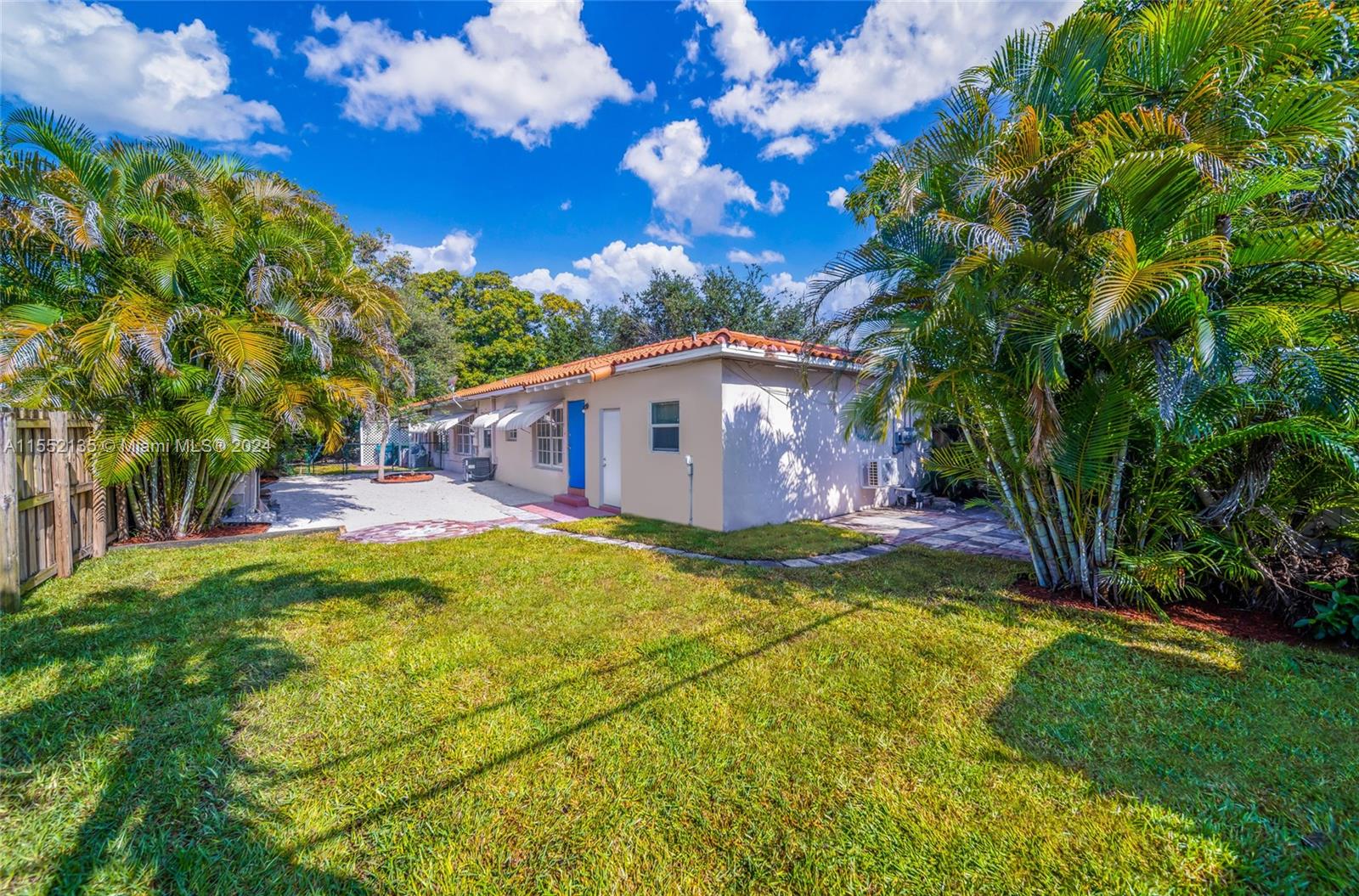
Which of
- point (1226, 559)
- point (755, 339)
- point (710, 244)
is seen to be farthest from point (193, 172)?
point (710, 244)

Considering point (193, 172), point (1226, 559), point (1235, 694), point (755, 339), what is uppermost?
point (193, 172)

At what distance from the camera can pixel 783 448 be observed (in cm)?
1348

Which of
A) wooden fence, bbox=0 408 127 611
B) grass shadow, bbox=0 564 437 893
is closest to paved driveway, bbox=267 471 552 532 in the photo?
wooden fence, bbox=0 408 127 611

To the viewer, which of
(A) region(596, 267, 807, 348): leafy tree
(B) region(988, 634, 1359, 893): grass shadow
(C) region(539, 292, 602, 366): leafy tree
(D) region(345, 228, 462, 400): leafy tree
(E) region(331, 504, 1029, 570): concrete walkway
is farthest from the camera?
(C) region(539, 292, 602, 366): leafy tree

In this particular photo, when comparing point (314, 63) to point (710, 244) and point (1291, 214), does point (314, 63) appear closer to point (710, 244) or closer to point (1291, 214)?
point (1291, 214)

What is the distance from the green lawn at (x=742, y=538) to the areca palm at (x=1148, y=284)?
3.83 metres

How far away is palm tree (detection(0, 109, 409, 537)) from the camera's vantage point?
8.83m

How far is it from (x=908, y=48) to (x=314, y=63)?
1332 cm

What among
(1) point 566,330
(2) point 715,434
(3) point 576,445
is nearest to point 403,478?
(3) point 576,445

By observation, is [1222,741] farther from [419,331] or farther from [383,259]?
[383,259]

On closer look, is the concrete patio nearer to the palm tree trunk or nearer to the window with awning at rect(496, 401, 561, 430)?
the palm tree trunk

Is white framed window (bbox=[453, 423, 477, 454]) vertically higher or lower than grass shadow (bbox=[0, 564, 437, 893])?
higher

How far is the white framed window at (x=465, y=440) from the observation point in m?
28.3

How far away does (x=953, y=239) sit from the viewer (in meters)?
6.32
